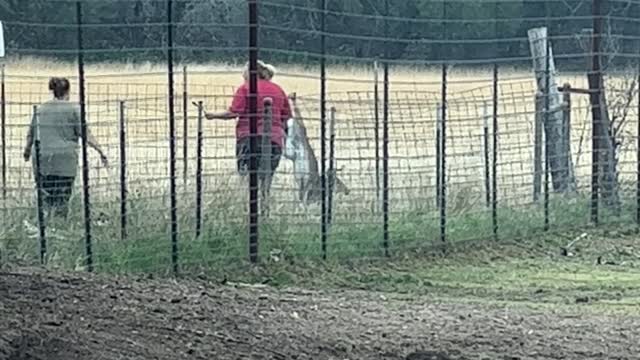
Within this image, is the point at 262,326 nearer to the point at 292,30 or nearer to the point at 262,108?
the point at 262,108

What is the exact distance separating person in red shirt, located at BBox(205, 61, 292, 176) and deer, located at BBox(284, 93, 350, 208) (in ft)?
0.39

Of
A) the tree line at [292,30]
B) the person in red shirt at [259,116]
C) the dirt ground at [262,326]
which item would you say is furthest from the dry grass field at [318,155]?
the dirt ground at [262,326]

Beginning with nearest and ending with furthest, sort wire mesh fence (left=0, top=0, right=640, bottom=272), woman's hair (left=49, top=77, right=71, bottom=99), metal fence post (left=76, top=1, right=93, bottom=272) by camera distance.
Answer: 1. metal fence post (left=76, top=1, right=93, bottom=272)
2. wire mesh fence (left=0, top=0, right=640, bottom=272)
3. woman's hair (left=49, top=77, right=71, bottom=99)

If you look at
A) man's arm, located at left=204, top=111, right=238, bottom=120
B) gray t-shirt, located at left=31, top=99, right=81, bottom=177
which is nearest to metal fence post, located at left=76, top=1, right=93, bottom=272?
gray t-shirt, located at left=31, top=99, right=81, bottom=177

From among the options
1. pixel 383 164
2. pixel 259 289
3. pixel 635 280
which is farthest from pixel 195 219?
pixel 635 280

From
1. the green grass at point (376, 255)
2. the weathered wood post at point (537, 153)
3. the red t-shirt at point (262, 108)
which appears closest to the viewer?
the green grass at point (376, 255)

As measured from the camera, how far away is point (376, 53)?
14.5m

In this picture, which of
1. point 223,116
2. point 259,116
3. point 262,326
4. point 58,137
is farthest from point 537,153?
point 262,326

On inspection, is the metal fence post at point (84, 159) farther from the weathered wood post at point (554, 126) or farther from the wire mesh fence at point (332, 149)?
the weathered wood post at point (554, 126)

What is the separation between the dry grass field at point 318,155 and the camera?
35.8 feet

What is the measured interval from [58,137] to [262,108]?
1.70m

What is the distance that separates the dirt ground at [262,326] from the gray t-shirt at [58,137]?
202cm

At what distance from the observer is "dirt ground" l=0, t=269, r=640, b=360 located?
7.14 metres

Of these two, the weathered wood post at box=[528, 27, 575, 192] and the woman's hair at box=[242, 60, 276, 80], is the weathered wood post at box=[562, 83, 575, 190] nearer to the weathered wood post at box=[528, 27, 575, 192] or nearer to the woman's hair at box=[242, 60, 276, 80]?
the weathered wood post at box=[528, 27, 575, 192]
